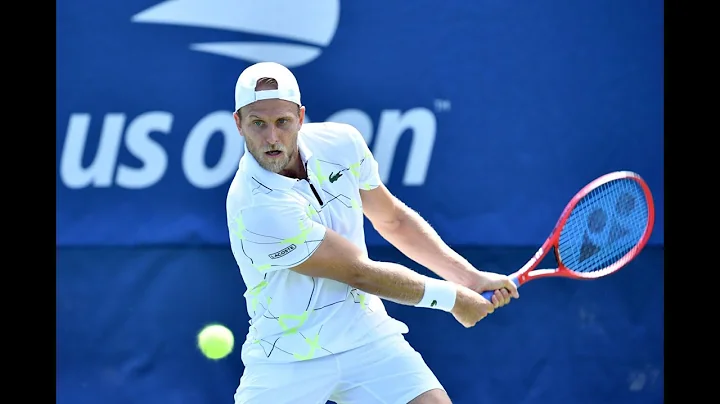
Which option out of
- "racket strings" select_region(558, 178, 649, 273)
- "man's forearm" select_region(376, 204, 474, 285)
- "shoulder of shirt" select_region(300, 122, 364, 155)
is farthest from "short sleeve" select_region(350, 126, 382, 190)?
"racket strings" select_region(558, 178, 649, 273)

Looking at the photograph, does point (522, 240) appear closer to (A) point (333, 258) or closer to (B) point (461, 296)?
(B) point (461, 296)

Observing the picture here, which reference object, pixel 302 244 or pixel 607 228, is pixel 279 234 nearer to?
pixel 302 244

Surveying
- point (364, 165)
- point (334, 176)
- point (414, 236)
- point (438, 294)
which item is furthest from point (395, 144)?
point (438, 294)

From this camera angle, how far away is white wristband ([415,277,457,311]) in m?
3.42

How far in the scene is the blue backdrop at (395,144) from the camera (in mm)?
4688

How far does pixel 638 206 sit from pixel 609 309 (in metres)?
0.76

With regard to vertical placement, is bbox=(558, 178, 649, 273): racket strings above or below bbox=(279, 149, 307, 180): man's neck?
below

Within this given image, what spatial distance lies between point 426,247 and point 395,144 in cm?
105

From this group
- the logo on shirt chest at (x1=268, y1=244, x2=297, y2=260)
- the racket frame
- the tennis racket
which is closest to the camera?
the logo on shirt chest at (x1=268, y1=244, x2=297, y2=260)

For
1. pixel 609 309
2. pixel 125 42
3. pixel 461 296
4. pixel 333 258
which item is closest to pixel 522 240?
pixel 609 309

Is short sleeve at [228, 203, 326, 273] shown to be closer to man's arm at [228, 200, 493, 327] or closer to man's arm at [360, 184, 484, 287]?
man's arm at [228, 200, 493, 327]

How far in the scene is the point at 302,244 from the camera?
3.27 meters

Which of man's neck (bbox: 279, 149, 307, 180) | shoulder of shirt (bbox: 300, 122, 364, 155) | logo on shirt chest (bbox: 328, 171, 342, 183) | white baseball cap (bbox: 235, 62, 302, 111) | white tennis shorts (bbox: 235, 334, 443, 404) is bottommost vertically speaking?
white tennis shorts (bbox: 235, 334, 443, 404)

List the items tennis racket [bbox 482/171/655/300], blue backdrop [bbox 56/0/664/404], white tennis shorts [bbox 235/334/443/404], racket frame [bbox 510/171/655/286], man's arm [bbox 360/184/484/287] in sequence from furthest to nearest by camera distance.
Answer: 1. blue backdrop [bbox 56/0/664/404]
2. tennis racket [bbox 482/171/655/300]
3. racket frame [bbox 510/171/655/286]
4. man's arm [bbox 360/184/484/287]
5. white tennis shorts [bbox 235/334/443/404]
